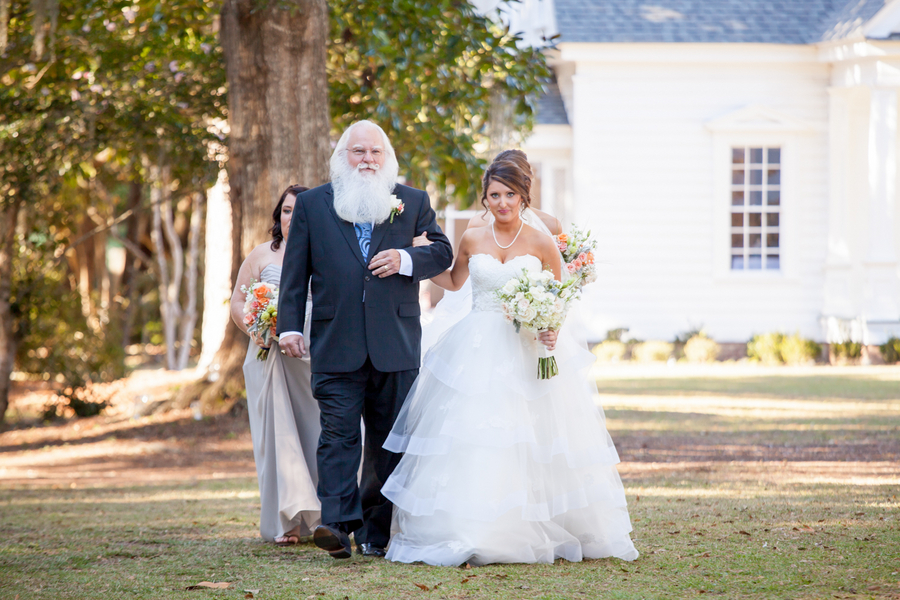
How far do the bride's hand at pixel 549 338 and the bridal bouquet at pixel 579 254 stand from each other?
40.5 inches

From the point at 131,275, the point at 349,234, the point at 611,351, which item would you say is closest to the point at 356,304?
the point at 349,234

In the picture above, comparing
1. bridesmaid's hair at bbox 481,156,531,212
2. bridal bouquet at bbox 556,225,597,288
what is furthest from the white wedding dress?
bridal bouquet at bbox 556,225,597,288

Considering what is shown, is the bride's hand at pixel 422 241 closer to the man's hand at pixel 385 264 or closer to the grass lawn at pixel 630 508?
the man's hand at pixel 385 264

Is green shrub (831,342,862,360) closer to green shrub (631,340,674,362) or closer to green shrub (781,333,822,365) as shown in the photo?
green shrub (781,333,822,365)

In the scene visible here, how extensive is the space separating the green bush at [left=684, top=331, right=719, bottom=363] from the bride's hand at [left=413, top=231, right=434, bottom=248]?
11.8 m

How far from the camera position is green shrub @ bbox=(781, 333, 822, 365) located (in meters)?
15.5

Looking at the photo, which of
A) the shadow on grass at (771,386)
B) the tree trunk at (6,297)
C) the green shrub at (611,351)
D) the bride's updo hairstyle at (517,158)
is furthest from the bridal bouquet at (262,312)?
the green shrub at (611,351)

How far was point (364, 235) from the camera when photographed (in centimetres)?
484

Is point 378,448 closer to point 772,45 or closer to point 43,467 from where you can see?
point 43,467

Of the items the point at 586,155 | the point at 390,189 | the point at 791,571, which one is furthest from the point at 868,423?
the point at 586,155

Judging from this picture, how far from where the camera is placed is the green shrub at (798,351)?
50.9 ft

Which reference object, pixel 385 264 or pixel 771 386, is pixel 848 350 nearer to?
pixel 771 386

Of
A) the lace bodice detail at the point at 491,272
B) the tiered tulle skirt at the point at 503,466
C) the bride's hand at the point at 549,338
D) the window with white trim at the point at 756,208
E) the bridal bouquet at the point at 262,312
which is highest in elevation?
the window with white trim at the point at 756,208

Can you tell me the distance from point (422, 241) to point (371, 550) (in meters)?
1.65
